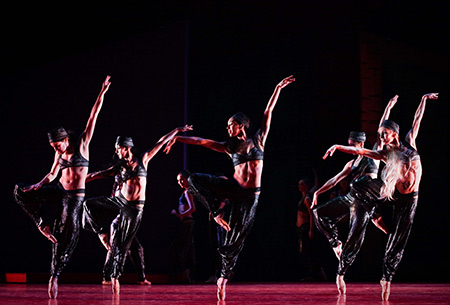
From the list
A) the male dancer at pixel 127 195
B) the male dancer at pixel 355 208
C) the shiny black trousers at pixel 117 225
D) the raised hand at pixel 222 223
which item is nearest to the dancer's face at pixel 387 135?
the male dancer at pixel 355 208

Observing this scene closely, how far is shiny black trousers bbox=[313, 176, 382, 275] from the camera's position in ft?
22.7

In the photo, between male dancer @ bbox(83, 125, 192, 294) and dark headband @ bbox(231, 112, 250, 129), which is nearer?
dark headband @ bbox(231, 112, 250, 129)

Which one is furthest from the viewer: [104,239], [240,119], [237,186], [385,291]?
[104,239]

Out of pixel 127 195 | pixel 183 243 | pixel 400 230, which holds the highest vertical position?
pixel 127 195

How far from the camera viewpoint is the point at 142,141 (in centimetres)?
1087

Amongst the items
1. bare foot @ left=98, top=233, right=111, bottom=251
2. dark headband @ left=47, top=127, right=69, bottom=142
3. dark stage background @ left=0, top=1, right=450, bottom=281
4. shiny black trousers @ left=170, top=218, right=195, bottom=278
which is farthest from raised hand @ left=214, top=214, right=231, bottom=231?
dark stage background @ left=0, top=1, right=450, bottom=281

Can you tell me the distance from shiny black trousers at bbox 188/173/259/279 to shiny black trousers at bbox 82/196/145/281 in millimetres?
1116

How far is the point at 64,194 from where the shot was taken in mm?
7129

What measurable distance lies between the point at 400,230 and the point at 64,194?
353 centimetres

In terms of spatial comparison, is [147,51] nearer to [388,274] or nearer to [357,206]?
[357,206]

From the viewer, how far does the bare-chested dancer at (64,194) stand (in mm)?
7074

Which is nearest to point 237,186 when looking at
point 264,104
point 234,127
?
point 234,127

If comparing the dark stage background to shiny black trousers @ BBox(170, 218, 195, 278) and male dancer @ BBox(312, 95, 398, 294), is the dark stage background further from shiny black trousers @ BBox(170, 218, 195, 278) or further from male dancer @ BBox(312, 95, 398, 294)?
male dancer @ BBox(312, 95, 398, 294)

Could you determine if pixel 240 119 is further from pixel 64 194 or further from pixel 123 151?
pixel 64 194
